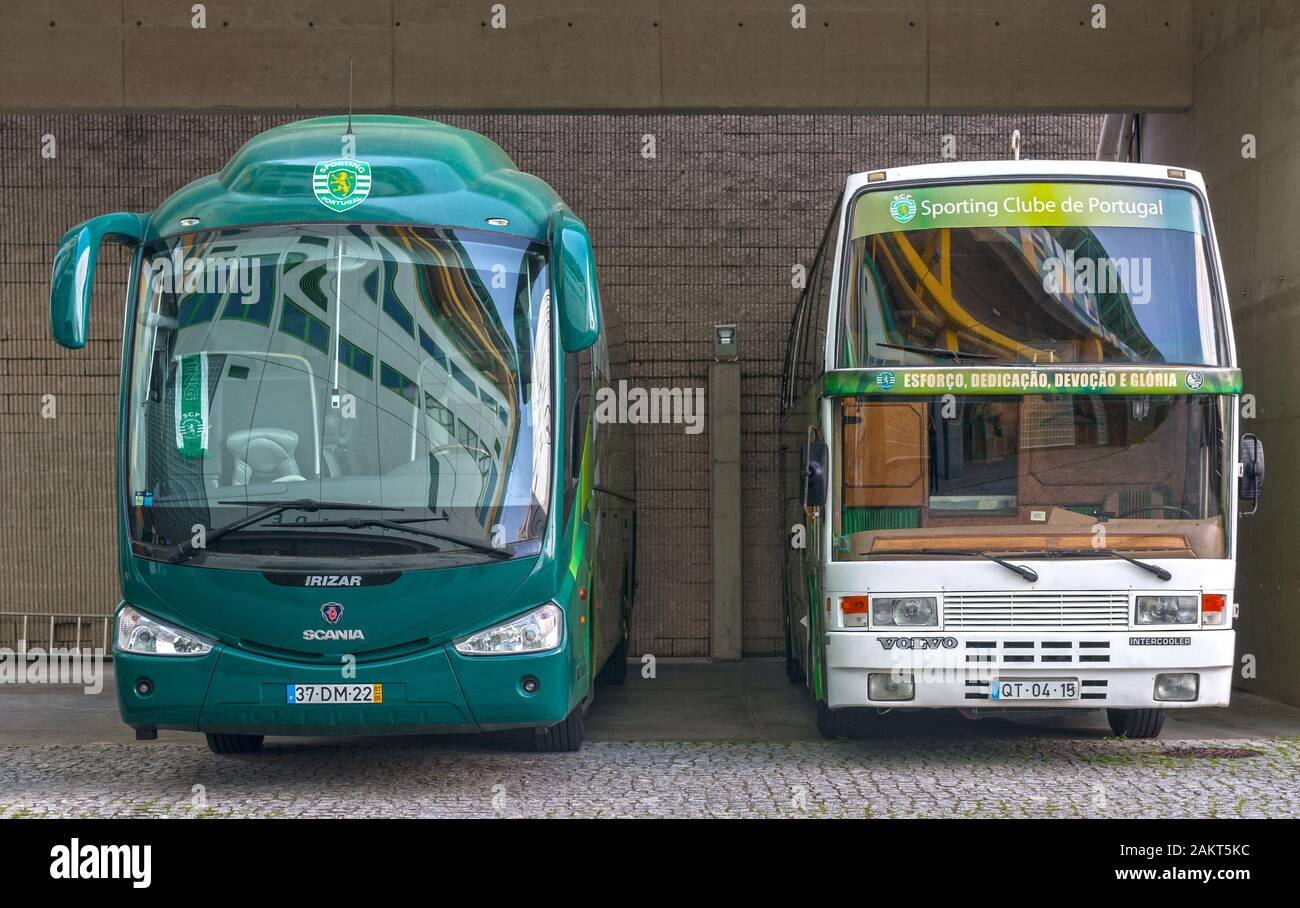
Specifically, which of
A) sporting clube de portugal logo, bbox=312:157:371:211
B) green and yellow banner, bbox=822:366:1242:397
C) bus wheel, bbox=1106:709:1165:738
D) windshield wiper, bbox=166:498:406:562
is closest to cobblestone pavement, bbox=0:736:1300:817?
bus wheel, bbox=1106:709:1165:738

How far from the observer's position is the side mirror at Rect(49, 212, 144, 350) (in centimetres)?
739

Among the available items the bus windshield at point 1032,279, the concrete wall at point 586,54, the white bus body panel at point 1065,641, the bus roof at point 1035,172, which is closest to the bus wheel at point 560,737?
the white bus body panel at point 1065,641

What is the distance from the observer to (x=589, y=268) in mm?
7816

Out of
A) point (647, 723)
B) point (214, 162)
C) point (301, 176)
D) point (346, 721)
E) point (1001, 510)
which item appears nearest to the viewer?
point (346, 721)

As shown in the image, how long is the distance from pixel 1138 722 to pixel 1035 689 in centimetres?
154

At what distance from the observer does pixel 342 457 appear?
741 centimetres

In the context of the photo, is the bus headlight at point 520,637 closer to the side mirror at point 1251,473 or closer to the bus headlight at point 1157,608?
the bus headlight at point 1157,608

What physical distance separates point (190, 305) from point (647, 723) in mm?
4496

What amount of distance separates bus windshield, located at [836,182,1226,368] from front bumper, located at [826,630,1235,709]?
1.52m

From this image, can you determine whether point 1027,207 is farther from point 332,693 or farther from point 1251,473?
point 332,693

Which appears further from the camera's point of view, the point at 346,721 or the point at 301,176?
the point at 301,176

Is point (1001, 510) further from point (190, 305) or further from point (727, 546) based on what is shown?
point (727, 546)

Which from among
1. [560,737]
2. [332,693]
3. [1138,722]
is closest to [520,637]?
[332,693]

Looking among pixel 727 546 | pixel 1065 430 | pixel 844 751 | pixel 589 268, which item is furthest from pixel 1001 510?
pixel 727 546
